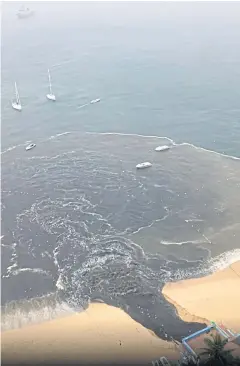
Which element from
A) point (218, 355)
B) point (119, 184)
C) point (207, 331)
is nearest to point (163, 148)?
point (119, 184)

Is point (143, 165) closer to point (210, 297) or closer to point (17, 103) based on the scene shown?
point (210, 297)

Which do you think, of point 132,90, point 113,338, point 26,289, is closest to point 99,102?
point 132,90

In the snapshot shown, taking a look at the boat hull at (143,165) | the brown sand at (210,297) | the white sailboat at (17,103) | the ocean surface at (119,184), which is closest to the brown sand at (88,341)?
the ocean surface at (119,184)

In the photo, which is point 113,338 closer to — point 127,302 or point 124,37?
point 127,302

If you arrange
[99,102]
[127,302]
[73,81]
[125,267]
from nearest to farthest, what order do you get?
[127,302] < [125,267] < [99,102] < [73,81]

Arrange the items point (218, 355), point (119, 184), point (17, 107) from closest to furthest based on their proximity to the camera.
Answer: point (218, 355), point (119, 184), point (17, 107)

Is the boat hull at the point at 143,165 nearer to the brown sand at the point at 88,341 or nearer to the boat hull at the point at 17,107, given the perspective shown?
the brown sand at the point at 88,341
